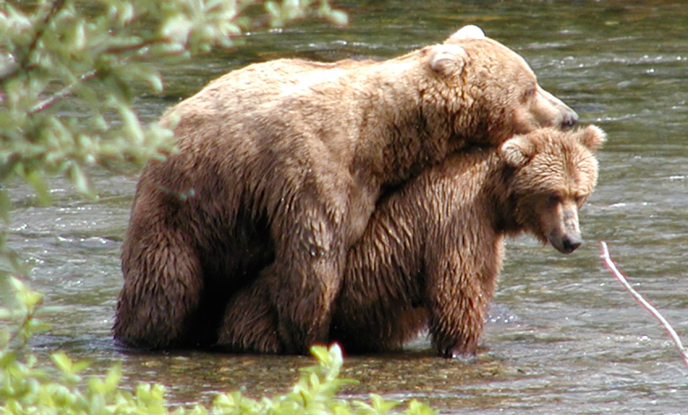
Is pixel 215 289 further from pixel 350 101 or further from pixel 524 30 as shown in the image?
pixel 524 30

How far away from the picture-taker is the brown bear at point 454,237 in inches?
250

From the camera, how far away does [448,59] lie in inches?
248

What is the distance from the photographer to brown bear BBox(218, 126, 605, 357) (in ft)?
20.8

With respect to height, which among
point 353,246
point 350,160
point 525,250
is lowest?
point 525,250

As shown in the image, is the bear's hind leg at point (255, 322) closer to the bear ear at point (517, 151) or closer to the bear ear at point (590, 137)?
the bear ear at point (517, 151)

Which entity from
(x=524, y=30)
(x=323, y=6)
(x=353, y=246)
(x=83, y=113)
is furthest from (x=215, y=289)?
(x=524, y=30)

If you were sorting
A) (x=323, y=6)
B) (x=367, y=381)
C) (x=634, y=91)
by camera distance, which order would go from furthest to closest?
(x=634, y=91) → (x=367, y=381) → (x=323, y=6)

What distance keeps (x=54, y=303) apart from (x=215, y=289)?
133cm

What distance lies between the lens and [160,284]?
21.1ft

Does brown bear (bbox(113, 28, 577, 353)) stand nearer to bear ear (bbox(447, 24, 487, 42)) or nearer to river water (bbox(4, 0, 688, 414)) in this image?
bear ear (bbox(447, 24, 487, 42))

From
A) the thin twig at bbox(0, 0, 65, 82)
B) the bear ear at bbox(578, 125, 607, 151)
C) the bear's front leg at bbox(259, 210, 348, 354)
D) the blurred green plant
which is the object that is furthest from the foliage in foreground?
the bear ear at bbox(578, 125, 607, 151)

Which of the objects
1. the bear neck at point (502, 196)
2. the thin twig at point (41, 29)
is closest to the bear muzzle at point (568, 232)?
the bear neck at point (502, 196)

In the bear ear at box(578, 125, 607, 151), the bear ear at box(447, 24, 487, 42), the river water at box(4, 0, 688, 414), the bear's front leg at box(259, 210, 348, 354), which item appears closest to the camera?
the river water at box(4, 0, 688, 414)

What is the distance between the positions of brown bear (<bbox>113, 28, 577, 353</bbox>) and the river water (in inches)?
14.2
